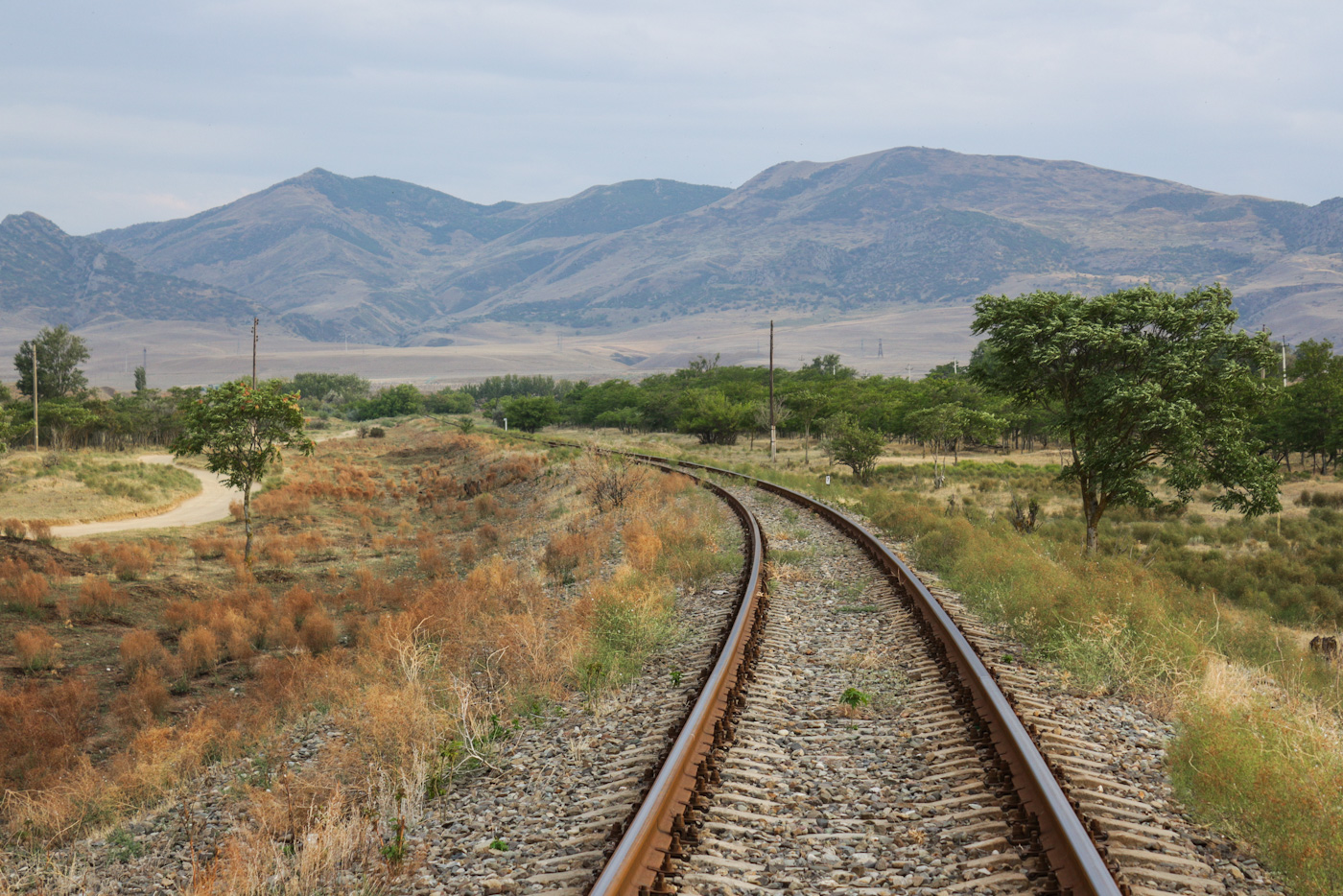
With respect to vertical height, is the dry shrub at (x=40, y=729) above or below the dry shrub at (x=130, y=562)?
above

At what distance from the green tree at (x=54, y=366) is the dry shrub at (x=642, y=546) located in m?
93.3

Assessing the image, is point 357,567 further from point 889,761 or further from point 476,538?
point 889,761

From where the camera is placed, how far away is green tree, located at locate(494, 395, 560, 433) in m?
93.5

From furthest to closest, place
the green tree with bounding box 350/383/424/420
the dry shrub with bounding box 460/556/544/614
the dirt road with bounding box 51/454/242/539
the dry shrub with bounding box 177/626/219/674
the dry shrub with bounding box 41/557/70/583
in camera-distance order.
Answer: the green tree with bounding box 350/383/424/420
the dirt road with bounding box 51/454/242/539
the dry shrub with bounding box 41/557/70/583
the dry shrub with bounding box 177/626/219/674
the dry shrub with bounding box 460/556/544/614

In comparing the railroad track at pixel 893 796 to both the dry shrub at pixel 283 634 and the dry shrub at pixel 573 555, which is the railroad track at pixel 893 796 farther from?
the dry shrub at pixel 283 634

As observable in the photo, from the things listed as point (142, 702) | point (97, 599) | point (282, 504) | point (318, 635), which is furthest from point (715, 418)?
point (142, 702)

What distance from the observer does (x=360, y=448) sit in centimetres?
6850

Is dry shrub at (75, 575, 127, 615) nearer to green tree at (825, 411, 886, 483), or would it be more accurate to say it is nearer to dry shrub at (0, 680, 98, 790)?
dry shrub at (0, 680, 98, 790)

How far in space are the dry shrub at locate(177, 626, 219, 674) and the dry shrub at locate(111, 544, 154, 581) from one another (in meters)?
8.98

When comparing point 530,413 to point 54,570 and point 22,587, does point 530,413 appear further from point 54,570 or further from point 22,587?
point 22,587

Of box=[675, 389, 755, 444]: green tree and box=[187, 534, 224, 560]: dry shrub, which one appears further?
box=[675, 389, 755, 444]: green tree

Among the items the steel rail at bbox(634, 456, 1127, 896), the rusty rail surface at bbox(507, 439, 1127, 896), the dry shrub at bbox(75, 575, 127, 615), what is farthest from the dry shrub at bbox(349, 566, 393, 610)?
the steel rail at bbox(634, 456, 1127, 896)

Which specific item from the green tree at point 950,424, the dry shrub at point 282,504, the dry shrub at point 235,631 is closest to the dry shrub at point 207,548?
the dry shrub at point 282,504

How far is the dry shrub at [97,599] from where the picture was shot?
762 inches
